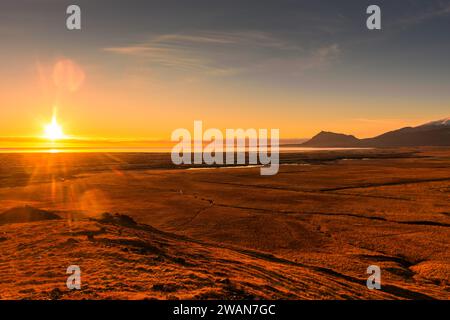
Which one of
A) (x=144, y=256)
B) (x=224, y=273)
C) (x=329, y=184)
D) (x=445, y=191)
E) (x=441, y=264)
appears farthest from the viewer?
(x=329, y=184)

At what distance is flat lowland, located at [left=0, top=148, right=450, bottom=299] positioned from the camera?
1119 centimetres

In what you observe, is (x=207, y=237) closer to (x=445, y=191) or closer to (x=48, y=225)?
(x=48, y=225)

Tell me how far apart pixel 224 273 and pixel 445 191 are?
3250 cm

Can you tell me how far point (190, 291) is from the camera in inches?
411

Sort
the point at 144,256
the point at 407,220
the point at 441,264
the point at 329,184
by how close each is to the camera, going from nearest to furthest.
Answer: the point at 144,256
the point at 441,264
the point at 407,220
the point at 329,184

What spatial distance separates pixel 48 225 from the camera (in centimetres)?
1995

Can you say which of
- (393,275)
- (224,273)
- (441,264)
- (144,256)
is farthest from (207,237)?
(441,264)

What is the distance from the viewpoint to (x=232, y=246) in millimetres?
18922

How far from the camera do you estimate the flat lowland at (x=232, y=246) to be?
1119 cm
